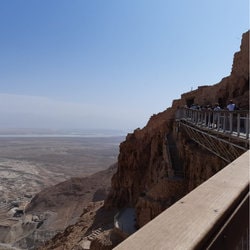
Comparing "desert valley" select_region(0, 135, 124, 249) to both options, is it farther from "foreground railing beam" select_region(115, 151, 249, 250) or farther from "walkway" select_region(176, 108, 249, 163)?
"foreground railing beam" select_region(115, 151, 249, 250)

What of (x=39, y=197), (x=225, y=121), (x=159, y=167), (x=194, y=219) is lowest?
(x=39, y=197)

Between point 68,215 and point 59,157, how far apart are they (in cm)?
9168

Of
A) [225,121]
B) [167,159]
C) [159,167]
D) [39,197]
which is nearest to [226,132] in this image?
[225,121]

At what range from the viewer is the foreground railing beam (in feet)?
4.38

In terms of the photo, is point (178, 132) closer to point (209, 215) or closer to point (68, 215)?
point (209, 215)

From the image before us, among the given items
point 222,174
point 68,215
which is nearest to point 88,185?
point 68,215

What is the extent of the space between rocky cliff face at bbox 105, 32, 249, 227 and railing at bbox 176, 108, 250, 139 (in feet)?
5.57

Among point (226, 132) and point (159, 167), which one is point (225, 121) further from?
point (159, 167)

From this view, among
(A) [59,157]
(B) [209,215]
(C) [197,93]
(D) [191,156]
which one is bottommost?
(A) [59,157]

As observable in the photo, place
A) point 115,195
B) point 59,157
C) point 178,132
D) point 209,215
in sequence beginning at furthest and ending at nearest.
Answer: point 59,157 < point 115,195 < point 178,132 < point 209,215

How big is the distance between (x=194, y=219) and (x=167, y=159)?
2430 cm

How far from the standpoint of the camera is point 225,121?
43.2 ft

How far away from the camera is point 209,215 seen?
5.23 feet

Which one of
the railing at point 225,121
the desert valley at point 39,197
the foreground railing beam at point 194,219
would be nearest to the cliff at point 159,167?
the railing at point 225,121
